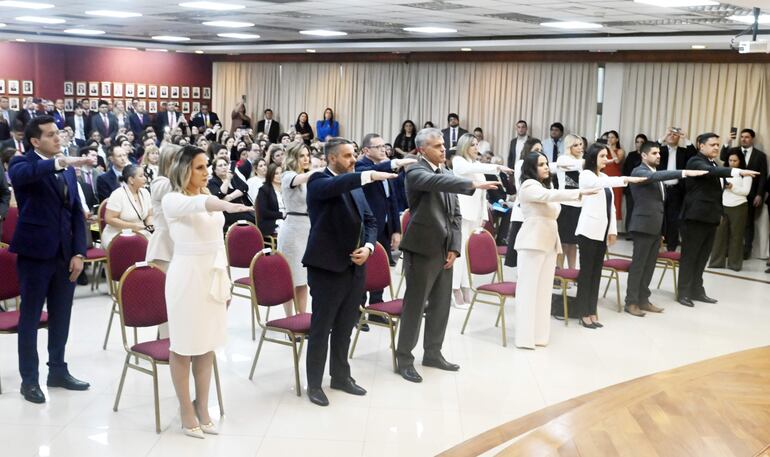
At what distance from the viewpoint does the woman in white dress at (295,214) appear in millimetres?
6680

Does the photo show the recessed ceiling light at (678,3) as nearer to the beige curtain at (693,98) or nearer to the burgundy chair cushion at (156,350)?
the beige curtain at (693,98)

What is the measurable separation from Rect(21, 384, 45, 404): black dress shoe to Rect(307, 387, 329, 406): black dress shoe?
1691mm

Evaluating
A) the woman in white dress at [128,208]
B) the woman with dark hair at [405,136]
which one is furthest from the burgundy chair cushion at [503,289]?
the woman with dark hair at [405,136]

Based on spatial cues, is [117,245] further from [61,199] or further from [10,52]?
[10,52]

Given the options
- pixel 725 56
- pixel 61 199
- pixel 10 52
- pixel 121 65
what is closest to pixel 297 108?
pixel 121 65

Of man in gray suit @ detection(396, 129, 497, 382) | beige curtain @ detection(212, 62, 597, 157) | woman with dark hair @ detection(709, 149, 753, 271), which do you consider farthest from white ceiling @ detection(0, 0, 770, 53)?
man in gray suit @ detection(396, 129, 497, 382)

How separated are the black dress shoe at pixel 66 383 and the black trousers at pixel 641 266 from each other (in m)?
5.29

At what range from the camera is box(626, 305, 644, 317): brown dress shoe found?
8.49 meters

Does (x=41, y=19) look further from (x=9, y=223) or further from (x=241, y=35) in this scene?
(x=9, y=223)

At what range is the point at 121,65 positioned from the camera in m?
21.4

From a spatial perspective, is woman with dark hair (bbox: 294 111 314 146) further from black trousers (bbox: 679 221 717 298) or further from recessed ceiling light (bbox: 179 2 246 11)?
black trousers (bbox: 679 221 717 298)

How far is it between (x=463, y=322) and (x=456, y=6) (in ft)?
13.9

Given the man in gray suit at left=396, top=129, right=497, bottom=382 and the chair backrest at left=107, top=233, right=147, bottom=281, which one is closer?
the man in gray suit at left=396, top=129, right=497, bottom=382

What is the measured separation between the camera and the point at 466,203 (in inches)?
333
